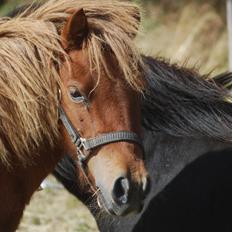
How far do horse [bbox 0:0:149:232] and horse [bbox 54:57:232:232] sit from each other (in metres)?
0.30

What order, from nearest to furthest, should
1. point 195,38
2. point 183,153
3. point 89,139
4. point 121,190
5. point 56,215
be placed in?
point 121,190, point 89,139, point 183,153, point 56,215, point 195,38

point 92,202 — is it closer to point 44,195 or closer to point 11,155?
point 11,155

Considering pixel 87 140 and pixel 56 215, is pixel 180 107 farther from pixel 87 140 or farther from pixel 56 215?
pixel 56 215

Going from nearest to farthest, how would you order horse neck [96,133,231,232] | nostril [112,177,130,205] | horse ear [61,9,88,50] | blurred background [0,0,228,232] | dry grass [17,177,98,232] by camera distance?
nostril [112,177,130,205]
horse ear [61,9,88,50]
horse neck [96,133,231,232]
dry grass [17,177,98,232]
blurred background [0,0,228,232]

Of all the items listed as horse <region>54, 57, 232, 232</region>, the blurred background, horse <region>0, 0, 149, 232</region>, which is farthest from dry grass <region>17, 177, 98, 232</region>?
horse <region>0, 0, 149, 232</region>

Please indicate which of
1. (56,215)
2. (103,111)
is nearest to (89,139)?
(103,111)

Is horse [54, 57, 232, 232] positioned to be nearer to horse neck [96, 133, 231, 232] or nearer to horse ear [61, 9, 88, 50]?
horse neck [96, 133, 231, 232]

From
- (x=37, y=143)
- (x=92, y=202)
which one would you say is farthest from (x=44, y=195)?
(x=37, y=143)

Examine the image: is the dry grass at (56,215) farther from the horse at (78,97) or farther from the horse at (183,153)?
the horse at (78,97)

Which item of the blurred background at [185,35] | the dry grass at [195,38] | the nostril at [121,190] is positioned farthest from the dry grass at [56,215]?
the dry grass at [195,38]

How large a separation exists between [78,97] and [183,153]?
27.8 inches

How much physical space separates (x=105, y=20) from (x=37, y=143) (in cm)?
58

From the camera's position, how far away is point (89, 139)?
3010mm

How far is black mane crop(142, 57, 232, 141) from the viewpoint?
3.50 metres
